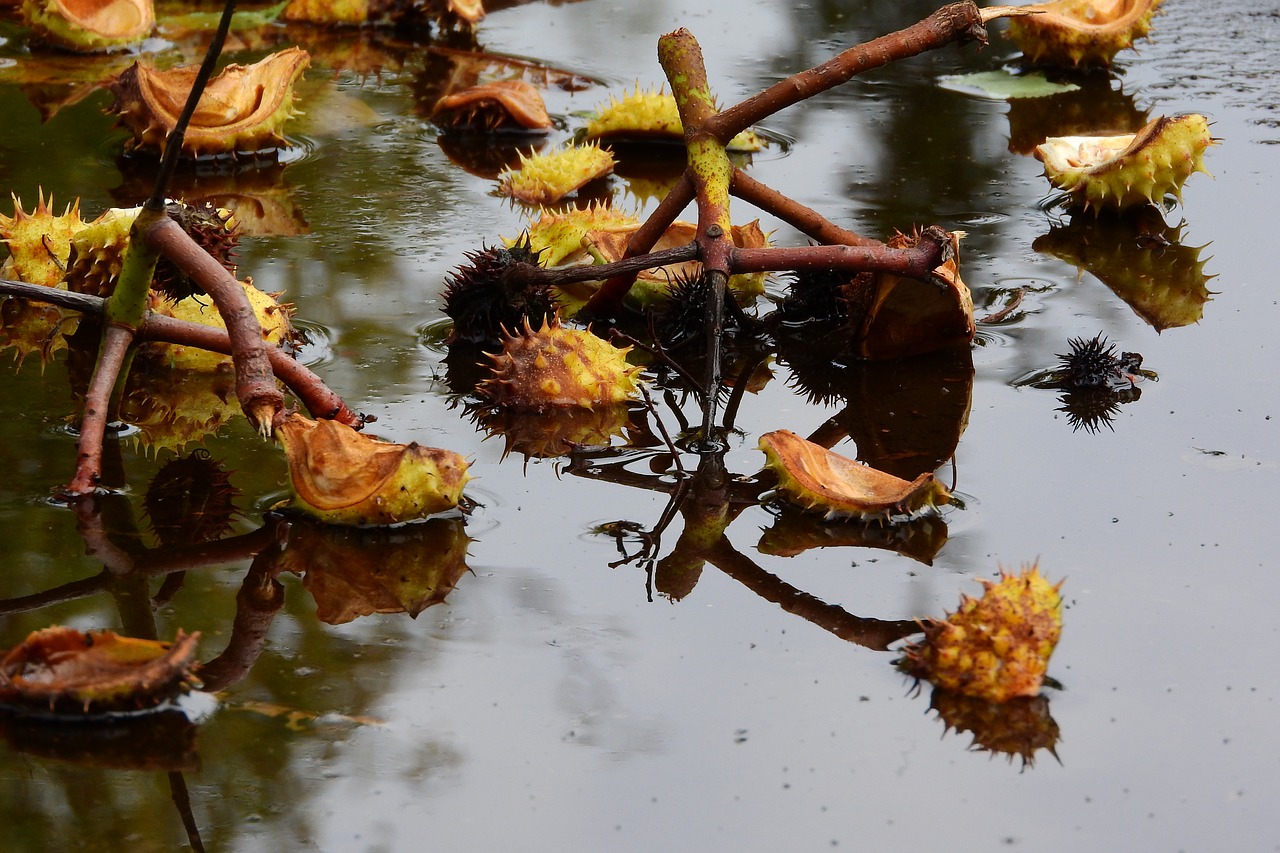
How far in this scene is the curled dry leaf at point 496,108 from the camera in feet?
16.3

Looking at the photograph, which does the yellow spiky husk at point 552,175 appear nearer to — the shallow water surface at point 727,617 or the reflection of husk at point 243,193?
the shallow water surface at point 727,617

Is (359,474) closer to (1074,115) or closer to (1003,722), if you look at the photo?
(1003,722)

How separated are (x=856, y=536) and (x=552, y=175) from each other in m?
2.12

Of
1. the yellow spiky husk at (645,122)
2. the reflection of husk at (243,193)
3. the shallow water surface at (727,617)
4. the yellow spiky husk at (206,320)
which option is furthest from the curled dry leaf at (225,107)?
the yellow spiky husk at (206,320)

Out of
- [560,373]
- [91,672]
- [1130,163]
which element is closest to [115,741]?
[91,672]

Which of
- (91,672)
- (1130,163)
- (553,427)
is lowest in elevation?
(553,427)

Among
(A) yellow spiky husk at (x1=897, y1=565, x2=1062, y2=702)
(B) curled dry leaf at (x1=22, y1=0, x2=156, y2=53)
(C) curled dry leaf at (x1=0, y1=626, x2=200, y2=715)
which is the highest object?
(A) yellow spiky husk at (x1=897, y1=565, x2=1062, y2=702)

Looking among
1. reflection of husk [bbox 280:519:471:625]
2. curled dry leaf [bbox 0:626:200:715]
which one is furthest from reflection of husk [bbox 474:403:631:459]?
curled dry leaf [bbox 0:626:200:715]

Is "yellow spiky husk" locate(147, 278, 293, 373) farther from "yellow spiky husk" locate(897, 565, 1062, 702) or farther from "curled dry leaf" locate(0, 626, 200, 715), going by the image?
"yellow spiky husk" locate(897, 565, 1062, 702)

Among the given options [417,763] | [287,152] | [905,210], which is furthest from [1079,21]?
[417,763]

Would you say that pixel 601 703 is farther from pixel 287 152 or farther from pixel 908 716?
pixel 287 152

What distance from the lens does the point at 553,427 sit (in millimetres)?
2957

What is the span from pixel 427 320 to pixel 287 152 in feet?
5.09

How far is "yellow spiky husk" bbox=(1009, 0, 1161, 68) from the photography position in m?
5.36
